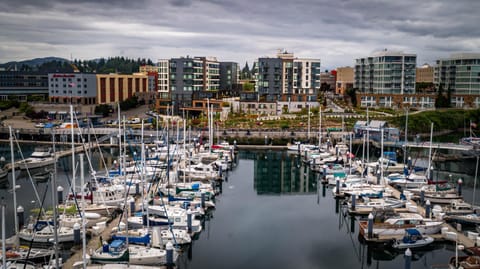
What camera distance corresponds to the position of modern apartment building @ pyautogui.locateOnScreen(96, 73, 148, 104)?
9938 cm

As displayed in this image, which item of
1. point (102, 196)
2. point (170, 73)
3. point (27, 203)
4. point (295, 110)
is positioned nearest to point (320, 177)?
point (102, 196)

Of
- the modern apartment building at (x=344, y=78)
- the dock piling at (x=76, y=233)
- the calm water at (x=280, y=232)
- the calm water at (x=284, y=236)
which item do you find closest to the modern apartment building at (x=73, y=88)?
the calm water at (x=280, y=232)

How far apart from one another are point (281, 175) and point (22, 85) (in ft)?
279

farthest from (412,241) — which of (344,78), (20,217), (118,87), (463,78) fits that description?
(344,78)

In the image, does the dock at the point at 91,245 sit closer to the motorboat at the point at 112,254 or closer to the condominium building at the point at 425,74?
the motorboat at the point at 112,254

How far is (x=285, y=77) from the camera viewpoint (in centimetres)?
9288

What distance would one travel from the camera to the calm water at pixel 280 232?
2655 cm

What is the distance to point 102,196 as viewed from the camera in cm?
3306

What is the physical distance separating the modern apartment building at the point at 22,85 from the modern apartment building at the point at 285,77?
50230mm

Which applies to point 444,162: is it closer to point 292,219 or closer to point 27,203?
point 292,219

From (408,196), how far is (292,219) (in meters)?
9.48

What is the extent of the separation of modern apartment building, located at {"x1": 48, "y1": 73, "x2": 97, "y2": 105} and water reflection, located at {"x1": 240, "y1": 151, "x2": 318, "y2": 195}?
151ft

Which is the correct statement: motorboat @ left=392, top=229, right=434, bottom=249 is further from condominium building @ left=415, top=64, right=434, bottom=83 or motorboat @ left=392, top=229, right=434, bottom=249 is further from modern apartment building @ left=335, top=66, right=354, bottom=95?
condominium building @ left=415, top=64, right=434, bottom=83

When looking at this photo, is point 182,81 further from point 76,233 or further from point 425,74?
point 425,74
